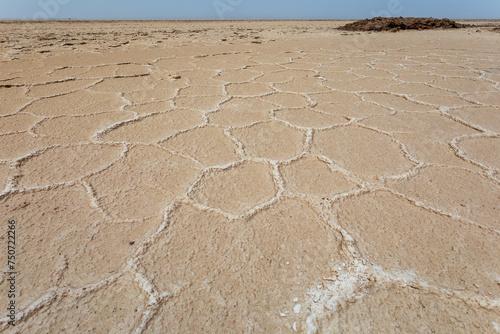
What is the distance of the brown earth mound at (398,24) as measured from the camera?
27.1 feet

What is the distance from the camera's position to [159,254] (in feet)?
2.68

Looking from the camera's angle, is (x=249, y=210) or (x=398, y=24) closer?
(x=249, y=210)

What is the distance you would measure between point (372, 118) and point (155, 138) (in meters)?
1.24

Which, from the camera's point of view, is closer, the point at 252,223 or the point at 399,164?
the point at 252,223

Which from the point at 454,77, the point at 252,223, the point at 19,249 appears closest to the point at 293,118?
the point at 252,223

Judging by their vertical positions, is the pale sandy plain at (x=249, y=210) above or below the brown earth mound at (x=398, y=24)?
above

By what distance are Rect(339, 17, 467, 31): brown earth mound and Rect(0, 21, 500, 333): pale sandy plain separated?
7256 mm

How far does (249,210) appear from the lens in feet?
3.25

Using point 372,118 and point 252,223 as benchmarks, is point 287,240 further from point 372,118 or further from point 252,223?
point 372,118

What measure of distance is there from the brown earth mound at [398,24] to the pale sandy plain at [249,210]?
286 inches

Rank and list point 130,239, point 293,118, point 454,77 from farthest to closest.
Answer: point 454,77 < point 293,118 < point 130,239

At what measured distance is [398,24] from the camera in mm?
8328

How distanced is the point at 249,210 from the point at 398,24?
9.41 m

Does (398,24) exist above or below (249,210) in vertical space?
below
